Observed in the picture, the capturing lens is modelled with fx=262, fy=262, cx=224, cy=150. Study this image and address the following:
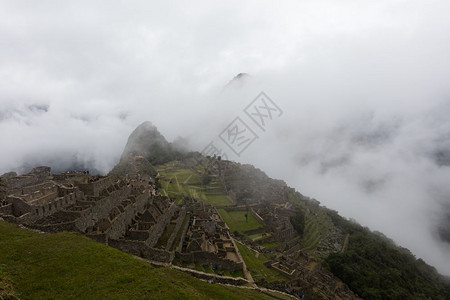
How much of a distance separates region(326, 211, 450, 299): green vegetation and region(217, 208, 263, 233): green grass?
19411mm

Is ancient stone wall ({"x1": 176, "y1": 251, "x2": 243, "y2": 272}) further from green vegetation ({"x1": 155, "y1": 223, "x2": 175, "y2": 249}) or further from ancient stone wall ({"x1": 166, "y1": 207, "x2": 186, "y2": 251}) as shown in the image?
green vegetation ({"x1": 155, "y1": 223, "x2": 175, "y2": 249})

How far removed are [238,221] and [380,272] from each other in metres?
41.7

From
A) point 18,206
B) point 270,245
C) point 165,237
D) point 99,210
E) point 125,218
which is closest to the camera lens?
point 18,206

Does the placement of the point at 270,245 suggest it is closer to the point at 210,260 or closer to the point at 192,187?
the point at 210,260

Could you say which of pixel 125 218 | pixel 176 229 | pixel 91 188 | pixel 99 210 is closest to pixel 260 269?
pixel 176 229

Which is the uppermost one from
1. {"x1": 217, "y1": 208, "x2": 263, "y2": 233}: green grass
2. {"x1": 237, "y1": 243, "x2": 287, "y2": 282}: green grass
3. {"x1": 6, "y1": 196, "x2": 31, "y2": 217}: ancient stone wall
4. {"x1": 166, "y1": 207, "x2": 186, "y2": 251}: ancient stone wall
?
{"x1": 217, "y1": 208, "x2": 263, "y2": 233}: green grass

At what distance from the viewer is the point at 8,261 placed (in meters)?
14.2

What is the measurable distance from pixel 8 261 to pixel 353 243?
88244 mm

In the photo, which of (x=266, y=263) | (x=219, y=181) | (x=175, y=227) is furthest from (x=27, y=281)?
(x=219, y=181)

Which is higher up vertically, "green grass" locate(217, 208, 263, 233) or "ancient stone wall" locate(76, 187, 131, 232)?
"green grass" locate(217, 208, 263, 233)

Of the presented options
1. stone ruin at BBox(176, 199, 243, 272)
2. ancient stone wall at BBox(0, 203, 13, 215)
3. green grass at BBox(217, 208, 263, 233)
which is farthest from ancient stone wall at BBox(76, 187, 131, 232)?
green grass at BBox(217, 208, 263, 233)

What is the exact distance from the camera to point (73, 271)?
14578 millimetres

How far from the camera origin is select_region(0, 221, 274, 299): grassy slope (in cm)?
1301

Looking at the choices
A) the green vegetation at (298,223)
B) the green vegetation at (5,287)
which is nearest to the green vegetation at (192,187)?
the green vegetation at (298,223)
